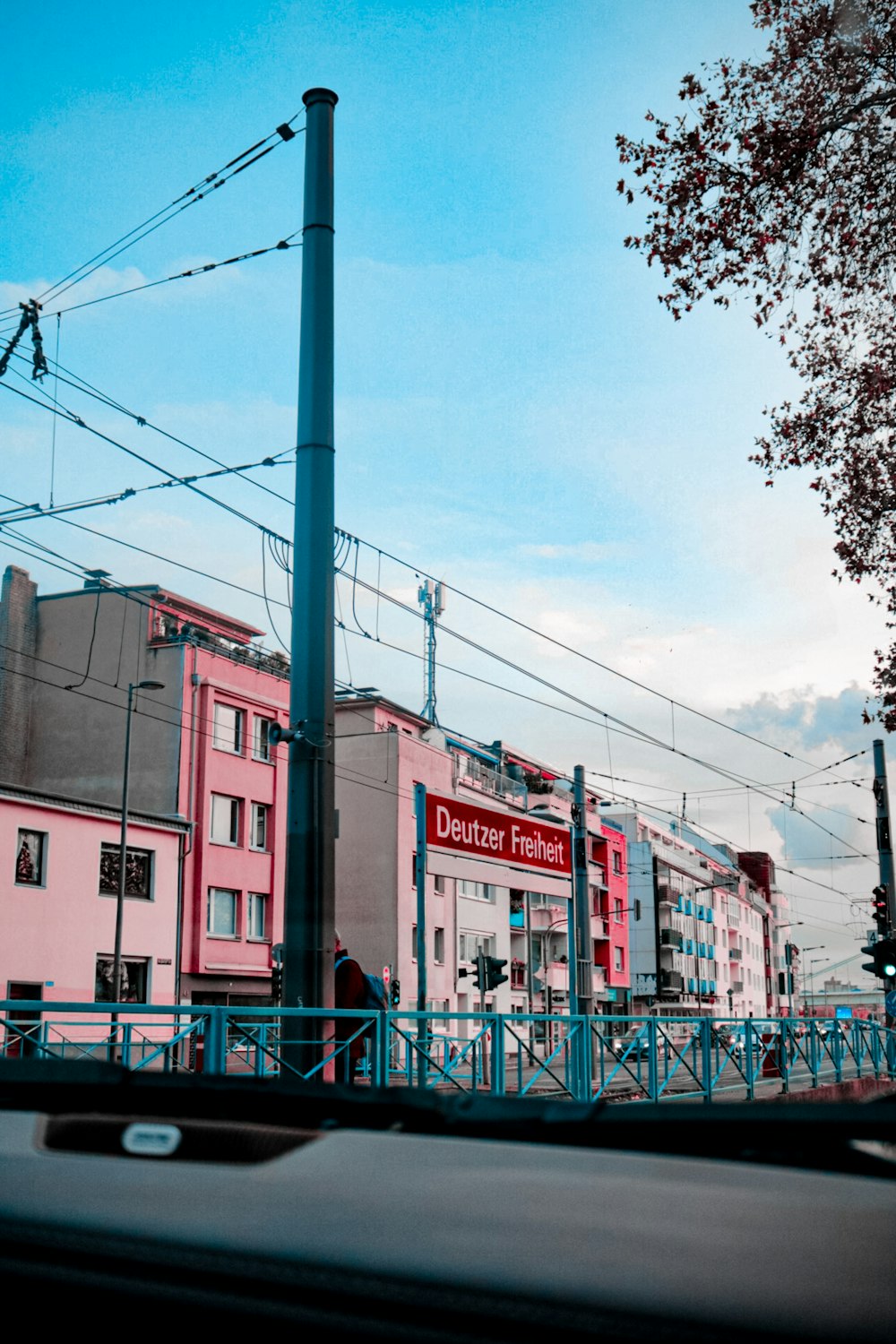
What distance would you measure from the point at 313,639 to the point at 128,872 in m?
28.4

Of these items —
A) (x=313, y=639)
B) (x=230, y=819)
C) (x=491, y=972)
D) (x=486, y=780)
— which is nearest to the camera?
(x=313, y=639)

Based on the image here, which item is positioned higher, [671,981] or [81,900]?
[81,900]

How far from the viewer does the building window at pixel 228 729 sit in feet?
138

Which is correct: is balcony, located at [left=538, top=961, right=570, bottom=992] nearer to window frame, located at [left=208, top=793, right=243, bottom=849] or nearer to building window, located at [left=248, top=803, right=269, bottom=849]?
building window, located at [left=248, top=803, right=269, bottom=849]

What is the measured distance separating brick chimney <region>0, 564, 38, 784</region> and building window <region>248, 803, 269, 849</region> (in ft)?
26.3

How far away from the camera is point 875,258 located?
487 inches

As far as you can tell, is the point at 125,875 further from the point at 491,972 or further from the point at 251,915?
the point at 491,972

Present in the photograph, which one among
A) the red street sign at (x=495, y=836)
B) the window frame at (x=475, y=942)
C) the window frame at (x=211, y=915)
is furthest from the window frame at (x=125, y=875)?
the red street sign at (x=495, y=836)

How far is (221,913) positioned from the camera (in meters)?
40.9

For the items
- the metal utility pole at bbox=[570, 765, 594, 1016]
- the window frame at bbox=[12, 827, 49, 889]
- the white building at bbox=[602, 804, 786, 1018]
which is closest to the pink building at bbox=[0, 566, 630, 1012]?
the window frame at bbox=[12, 827, 49, 889]

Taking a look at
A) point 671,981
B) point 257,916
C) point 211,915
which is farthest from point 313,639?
point 671,981

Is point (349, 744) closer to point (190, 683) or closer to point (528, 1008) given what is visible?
point (190, 683)

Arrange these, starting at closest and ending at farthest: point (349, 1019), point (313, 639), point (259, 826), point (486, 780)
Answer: point (313, 639), point (349, 1019), point (259, 826), point (486, 780)

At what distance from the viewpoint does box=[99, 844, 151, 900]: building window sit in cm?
3622
